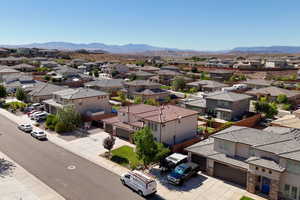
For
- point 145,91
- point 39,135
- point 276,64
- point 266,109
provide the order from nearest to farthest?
1. point 39,135
2. point 266,109
3. point 145,91
4. point 276,64

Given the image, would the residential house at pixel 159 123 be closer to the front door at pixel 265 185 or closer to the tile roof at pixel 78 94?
the tile roof at pixel 78 94

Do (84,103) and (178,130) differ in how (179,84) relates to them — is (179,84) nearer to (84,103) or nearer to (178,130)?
(84,103)

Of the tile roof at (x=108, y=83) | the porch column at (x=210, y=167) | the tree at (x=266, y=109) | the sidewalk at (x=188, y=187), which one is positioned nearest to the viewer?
the sidewalk at (x=188, y=187)

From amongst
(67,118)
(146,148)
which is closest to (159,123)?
(146,148)

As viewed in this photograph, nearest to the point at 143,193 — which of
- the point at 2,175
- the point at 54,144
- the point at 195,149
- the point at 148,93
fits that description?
the point at 195,149

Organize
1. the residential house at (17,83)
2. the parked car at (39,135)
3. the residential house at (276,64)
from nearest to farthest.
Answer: the parked car at (39,135), the residential house at (17,83), the residential house at (276,64)

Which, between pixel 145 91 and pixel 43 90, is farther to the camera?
pixel 145 91

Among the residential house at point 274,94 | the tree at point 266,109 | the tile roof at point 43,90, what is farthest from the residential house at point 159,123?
the residential house at point 274,94
